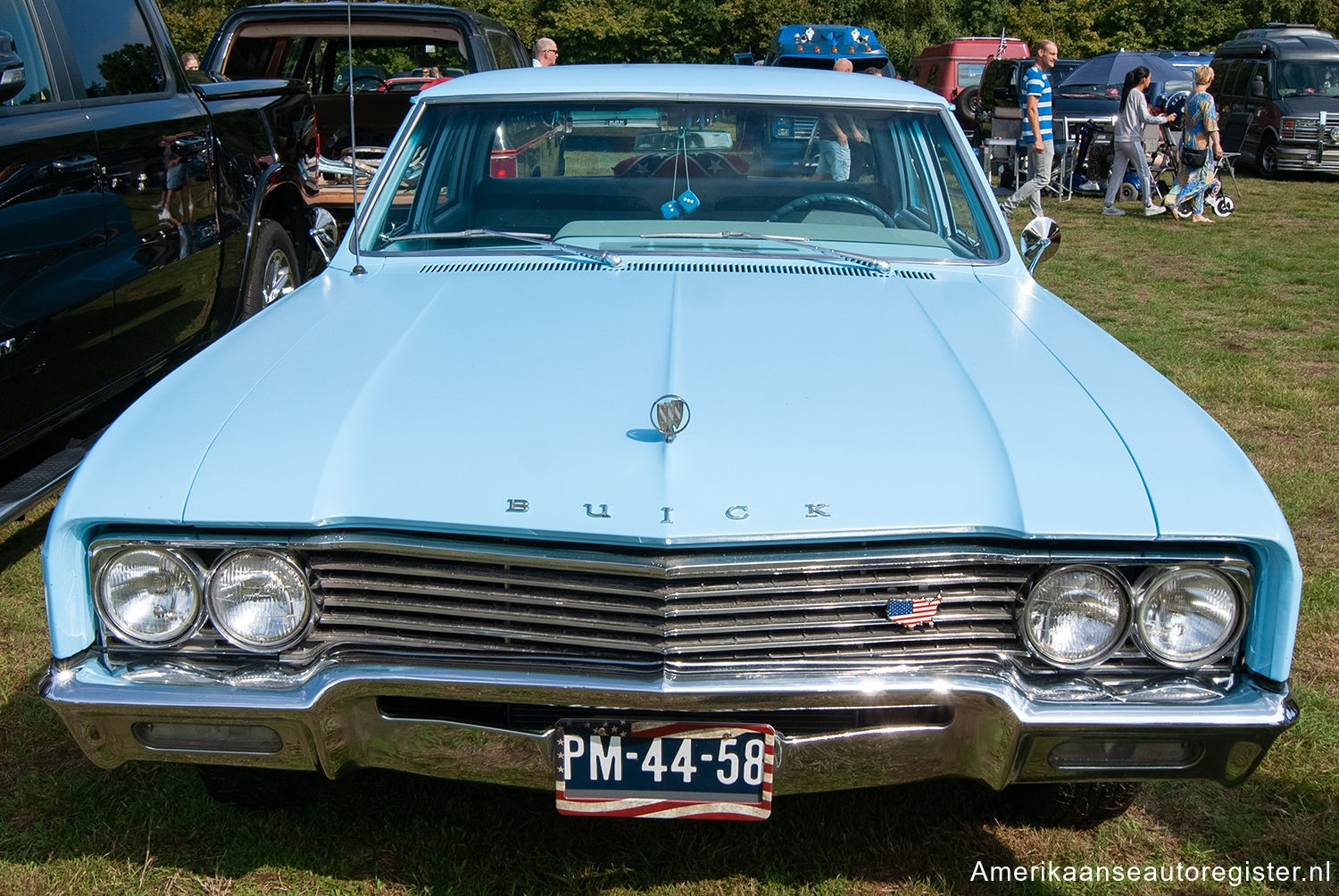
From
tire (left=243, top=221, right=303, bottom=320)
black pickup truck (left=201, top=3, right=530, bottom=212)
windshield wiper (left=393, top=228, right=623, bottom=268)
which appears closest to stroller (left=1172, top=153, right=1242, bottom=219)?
black pickup truck (left=201, top=3, right=530, bottom=212)

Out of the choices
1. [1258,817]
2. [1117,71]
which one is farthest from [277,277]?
[1117,71]

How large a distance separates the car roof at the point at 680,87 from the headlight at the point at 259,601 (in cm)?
200

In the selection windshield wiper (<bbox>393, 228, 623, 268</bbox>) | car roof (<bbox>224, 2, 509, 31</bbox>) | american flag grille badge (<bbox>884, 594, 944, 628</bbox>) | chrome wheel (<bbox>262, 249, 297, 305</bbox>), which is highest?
car roof (<bbox>224, 2, 509, 31</bbox>)

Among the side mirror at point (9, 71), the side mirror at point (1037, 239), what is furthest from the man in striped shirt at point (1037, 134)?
the side mirror at point (9, 71)

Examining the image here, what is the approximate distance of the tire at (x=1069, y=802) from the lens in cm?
265

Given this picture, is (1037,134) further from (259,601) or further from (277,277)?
(259,601)

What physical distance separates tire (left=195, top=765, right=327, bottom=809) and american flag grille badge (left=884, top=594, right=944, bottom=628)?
1.33 meters

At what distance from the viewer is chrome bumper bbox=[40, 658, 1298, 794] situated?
208 centimetres

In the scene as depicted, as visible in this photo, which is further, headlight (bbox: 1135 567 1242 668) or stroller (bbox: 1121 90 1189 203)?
stroller (bbox: 1121 90 1189 203)

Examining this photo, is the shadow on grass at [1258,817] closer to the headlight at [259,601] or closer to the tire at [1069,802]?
the tire at [1069,802]

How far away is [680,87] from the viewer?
11.9ft

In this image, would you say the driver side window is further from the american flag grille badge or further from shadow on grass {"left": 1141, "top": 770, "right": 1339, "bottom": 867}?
shadow on grass {"left": 1141, "top": 770, "right": 1339, "bottom": 867}

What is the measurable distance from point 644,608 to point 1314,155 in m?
17.6

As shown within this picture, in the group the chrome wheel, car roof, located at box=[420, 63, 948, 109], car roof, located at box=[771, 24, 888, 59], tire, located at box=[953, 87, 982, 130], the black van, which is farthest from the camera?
tire, located at box=[953, 87, 982, 130]
